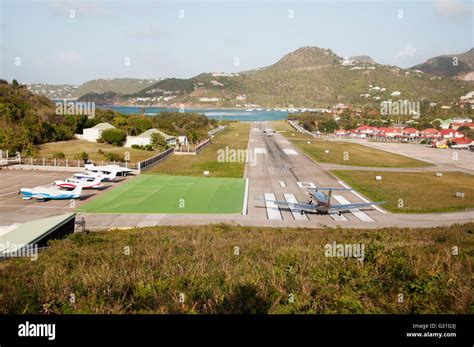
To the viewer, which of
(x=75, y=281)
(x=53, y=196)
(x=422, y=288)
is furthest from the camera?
(x=53, y=196)

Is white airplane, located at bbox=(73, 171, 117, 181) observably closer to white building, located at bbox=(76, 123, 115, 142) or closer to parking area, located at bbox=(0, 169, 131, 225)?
parking area, located at bbox=(0, 169, 131, 225)

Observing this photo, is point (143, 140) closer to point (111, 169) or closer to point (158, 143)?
point (158, 143)

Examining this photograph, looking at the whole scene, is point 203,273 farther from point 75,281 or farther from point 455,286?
point 455,286

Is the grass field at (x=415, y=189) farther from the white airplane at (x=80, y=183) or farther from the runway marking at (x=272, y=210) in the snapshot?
the white airplane at (x=80, y=183)
